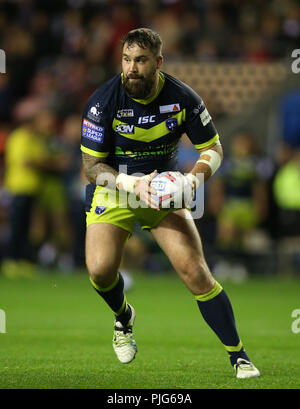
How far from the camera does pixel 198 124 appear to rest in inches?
225

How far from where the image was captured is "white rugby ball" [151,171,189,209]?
17.5ft

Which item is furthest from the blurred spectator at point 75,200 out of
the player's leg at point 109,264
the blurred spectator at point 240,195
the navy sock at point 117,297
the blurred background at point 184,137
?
the player's leg at point 109,264

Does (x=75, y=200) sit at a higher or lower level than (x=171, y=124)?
lower

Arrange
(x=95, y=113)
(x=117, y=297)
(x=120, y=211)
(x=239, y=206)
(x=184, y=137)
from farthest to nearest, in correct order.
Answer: (x=184, y=137) < (x=239, y=206) < (x=117, y=297) < (x=120, y=211) < (x=95, y=113)

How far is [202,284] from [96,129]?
124 cm

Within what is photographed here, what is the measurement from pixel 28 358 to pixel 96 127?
5.90ft

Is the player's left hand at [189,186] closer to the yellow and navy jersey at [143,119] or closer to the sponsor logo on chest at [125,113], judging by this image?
the yellow and navy jersey at [143,119]

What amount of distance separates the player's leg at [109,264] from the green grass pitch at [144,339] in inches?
6.2

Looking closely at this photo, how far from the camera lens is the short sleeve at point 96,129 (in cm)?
567

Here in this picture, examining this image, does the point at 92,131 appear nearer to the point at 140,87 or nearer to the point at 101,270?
the point at 140,87

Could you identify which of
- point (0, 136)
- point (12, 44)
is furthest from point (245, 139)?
point (12, 44)

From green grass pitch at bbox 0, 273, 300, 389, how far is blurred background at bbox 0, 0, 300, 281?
4.42 feet

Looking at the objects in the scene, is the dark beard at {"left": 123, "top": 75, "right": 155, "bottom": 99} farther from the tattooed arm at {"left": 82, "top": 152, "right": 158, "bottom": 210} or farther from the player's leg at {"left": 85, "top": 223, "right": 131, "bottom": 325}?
the player's leg at {"left": 85, "top": 223, "right": 131, "bottom": 325}

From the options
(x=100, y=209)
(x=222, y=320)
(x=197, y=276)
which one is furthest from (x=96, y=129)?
(x=222, y=320)
